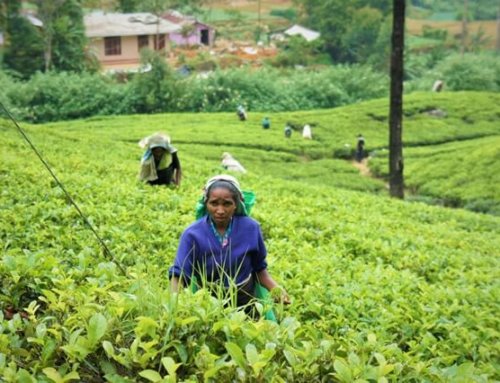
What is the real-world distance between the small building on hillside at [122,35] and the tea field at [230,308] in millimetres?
36262

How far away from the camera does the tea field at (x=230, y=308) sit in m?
2.61

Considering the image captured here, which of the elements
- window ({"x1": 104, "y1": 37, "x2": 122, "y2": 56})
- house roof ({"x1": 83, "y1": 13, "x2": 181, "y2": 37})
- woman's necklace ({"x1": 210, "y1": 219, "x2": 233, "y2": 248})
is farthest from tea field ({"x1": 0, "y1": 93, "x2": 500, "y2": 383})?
window ({"x1": 104, "y1": 37, "x2": 122, "y2": 56})

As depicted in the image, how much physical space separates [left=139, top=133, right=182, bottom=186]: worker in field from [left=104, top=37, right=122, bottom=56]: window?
43.5 m

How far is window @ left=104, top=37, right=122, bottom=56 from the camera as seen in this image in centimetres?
5101

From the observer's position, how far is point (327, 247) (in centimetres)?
743

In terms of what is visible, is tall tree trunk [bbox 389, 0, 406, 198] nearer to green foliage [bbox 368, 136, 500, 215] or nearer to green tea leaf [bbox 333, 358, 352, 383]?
green foliage [bbox 368, 136, 500, 215]

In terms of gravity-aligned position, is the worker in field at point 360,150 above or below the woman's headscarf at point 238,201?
below

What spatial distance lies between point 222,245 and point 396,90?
1249 cm

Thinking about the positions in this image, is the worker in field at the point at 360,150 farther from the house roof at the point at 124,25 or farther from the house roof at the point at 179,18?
the house roof at the point at 179,18

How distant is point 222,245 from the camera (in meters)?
4.08

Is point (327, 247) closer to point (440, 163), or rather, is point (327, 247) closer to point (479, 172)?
point (479, 172)

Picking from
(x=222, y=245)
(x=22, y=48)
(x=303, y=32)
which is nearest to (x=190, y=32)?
(x=303, y=32)

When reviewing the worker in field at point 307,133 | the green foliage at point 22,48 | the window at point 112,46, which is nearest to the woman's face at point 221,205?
the worker in field at point 307,133

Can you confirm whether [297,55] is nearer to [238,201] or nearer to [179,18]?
[179,18]
